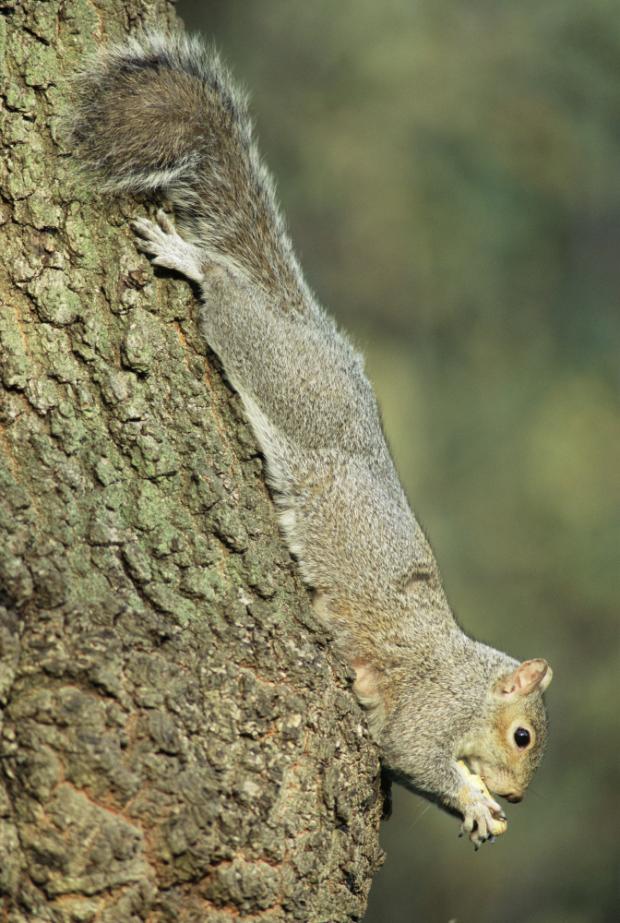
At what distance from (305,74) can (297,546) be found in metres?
6.20

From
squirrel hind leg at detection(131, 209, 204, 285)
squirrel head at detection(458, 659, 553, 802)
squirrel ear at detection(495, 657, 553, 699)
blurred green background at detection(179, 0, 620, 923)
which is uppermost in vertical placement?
blurred green background at detection(179, 0, 620, 923)

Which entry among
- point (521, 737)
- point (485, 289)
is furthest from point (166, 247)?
point (485, 289)

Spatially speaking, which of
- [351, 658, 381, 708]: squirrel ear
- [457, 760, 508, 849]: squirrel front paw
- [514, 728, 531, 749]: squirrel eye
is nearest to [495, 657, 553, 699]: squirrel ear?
[514, 728, 531, 749]: squirrel eye

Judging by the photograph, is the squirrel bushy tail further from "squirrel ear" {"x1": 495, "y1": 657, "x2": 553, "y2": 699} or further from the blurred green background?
the blurred green background

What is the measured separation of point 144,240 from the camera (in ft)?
9.21

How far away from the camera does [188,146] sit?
10.4 feet

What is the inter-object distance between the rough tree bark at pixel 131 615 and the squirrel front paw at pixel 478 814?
2.62 feet

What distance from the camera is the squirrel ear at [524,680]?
140 inches

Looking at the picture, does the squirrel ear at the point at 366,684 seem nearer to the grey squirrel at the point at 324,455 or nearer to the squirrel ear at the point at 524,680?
the grey squirrel at the point at 324,455

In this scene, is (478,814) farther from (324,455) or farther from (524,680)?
(324,455)

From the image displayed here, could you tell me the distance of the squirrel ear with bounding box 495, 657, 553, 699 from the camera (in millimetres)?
3561

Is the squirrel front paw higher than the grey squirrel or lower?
lower

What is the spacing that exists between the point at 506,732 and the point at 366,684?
55 cm

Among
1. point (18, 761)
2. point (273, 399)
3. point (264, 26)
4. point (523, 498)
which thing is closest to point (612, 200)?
point (523, 498)
